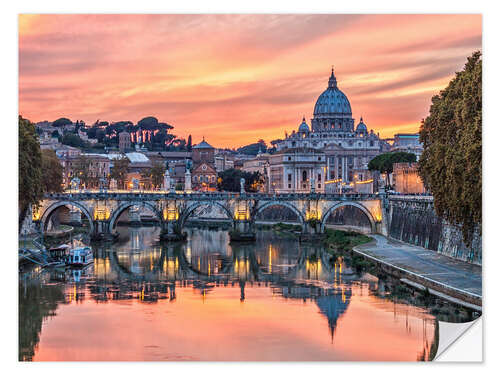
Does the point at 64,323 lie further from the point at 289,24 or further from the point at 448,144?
the point at 448,144

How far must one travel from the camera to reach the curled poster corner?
1609 centimetres

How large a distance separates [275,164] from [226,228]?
43.7 m

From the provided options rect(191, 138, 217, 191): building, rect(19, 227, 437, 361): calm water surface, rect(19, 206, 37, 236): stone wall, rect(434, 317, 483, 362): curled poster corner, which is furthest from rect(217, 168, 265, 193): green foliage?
rect(434, 317, 483, 362): curled poster corner

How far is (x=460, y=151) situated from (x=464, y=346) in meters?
8.04

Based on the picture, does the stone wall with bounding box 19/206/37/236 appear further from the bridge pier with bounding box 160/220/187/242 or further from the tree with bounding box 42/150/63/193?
the bridge pier with bounding box 160/220/187/242

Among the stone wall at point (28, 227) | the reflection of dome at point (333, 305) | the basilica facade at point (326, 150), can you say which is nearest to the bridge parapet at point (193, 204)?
the stone wall at point (28, 227)

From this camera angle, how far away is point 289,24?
1956cm

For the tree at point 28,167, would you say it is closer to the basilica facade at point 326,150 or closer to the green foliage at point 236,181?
the green foliage at point 236,181

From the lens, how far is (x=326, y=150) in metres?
123

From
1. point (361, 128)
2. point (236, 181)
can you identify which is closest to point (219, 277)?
point (236, 181)

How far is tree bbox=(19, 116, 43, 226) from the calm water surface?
10.6ft

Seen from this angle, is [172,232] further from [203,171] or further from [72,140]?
[203,171]

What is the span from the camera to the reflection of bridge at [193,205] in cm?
4994
